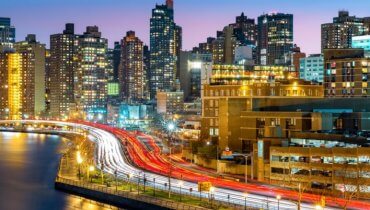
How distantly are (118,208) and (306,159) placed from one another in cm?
1683

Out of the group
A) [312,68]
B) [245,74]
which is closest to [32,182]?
[245,74]

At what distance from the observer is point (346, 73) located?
114688mm

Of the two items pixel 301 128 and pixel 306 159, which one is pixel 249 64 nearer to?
pixel 301 128

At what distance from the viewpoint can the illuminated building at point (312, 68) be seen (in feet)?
556

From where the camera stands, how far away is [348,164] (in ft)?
191

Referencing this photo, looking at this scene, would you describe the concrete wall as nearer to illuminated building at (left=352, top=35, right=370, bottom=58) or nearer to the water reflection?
the water reflection

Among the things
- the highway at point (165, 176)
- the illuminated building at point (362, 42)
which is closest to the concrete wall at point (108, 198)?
the highway at point (165, 176)

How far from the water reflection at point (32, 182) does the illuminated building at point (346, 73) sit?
152 ft

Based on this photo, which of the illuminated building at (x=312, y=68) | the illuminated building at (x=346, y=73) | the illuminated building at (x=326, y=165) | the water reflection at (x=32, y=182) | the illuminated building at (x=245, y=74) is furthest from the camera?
the illuminated building at (x=312, y=68)

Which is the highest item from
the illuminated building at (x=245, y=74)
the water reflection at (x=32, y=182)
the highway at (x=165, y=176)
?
the illuminated building at (x=245, y=74)

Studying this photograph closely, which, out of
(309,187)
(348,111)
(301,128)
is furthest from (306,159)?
(348,111)

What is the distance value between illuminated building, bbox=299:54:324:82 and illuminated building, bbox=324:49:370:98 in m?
53.1

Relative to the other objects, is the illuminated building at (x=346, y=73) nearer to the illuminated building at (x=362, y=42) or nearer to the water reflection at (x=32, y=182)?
the illuminated building at (x=362, y=42)

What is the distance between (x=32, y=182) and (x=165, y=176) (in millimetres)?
19989
